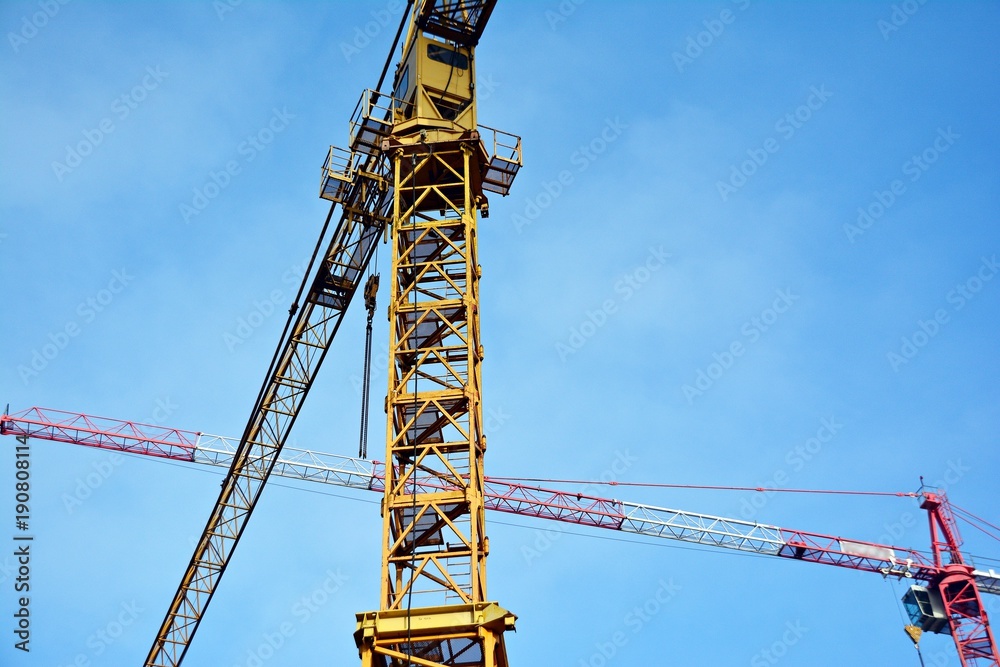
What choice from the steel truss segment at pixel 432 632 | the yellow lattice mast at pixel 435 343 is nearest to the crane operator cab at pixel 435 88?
the yellow lattice mast at pixel 435 343

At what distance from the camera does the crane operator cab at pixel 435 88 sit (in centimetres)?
2977

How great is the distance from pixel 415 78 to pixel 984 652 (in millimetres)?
64119

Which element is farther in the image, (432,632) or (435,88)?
(435,88)

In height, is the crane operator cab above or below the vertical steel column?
above

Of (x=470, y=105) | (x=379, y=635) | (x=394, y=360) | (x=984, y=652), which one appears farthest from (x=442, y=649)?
(x=984, y=652)

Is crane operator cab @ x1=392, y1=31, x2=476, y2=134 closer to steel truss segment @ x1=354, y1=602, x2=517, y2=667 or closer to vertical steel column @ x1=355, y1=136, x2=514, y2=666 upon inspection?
vertical steel column @ x1=355, y1=136, x2=514, y2=666

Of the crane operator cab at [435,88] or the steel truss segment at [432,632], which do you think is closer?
the steel truss segment at [432,632]

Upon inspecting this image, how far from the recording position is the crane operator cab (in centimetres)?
2977

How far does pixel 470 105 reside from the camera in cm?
3048

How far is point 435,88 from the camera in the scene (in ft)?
99.8

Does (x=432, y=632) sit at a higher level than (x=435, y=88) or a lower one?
lower

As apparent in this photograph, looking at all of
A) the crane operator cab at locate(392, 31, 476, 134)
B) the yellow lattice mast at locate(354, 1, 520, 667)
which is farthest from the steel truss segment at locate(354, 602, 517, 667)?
the crane operator cab at locate(392, 31, 476, 134)

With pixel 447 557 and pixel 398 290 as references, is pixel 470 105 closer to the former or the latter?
pixel 398 290

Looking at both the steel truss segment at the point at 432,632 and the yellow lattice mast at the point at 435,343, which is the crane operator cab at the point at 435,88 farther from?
the steel truss segment at the point at 432,632
